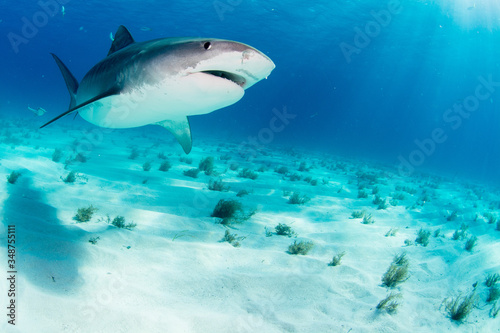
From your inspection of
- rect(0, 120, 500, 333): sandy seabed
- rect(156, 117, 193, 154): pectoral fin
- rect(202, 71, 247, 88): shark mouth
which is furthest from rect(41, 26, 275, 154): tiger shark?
rect(0, 120, 500, 333): sandy seabed

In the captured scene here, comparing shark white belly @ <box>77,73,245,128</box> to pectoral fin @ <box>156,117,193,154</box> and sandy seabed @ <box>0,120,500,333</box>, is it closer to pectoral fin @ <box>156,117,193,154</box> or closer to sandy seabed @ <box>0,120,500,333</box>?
pectoral fin @ <box>156,117,193,154</box>

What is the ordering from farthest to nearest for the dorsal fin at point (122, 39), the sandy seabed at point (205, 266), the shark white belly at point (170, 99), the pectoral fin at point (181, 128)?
the dorsal fin at point (122, 39)
the pectoral fin at point (181, 128)
the shark white belly at point (170, 99)
the sandy seabed at point (205, 266)

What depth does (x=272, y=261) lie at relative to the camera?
3834mm

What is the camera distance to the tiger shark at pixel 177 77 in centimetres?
241

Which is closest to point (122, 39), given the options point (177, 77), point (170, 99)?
point (170, 99)

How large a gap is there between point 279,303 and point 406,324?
4.98 ft

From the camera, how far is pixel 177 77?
2674mm

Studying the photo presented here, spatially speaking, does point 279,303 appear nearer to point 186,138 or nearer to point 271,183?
point 186,138

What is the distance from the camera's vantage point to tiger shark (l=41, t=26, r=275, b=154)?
7.91 ft

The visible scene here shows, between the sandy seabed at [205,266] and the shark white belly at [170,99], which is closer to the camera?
the sandy seabed at [205,266]

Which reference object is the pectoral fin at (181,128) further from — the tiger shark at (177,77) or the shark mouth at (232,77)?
the shark mouth at (232,77)

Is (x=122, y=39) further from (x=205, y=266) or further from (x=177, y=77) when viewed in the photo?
(x=205, y=266)

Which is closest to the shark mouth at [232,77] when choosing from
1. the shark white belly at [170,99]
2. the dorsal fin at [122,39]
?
the shark white belly at [170,99]

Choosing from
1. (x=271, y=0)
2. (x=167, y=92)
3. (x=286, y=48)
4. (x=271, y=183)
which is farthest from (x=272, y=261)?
(x=286, y=48)
